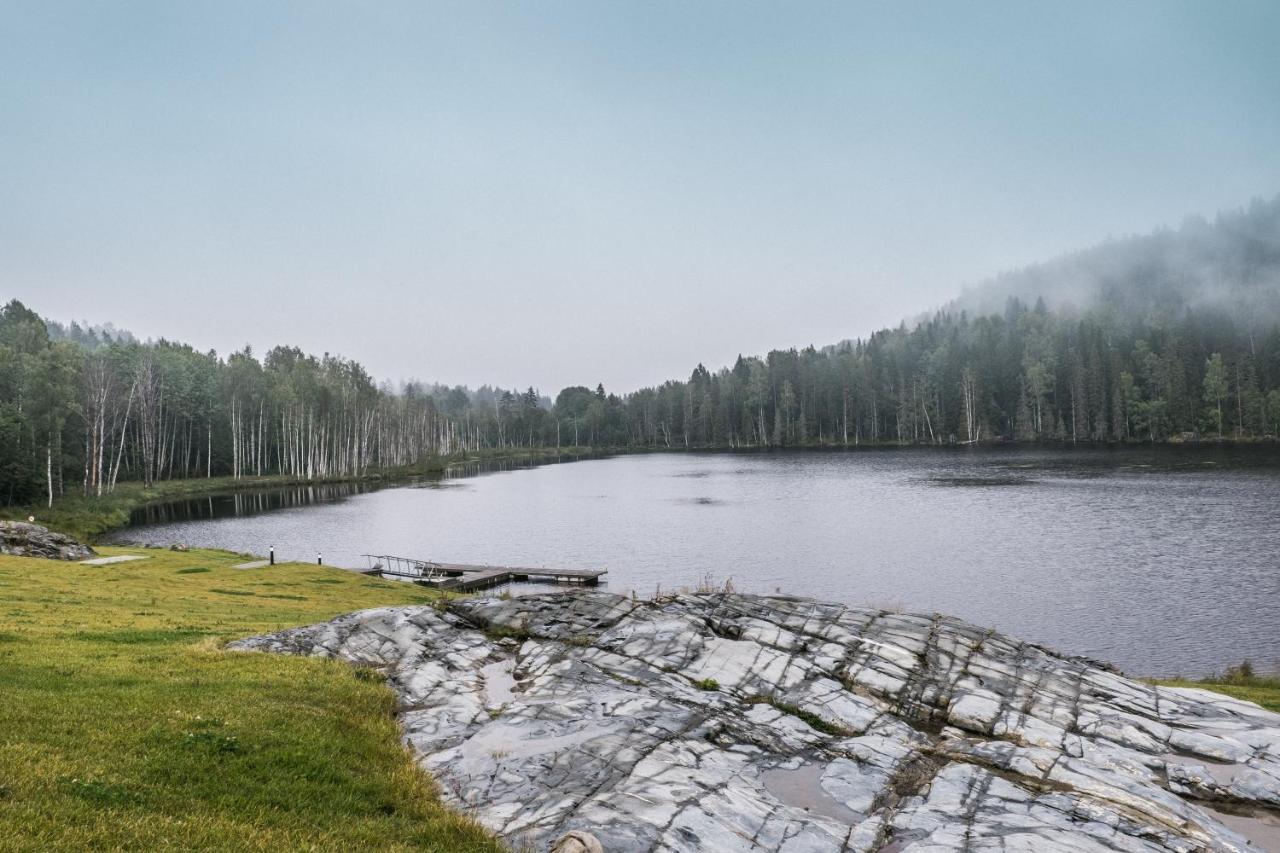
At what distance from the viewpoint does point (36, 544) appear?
46.2 metres

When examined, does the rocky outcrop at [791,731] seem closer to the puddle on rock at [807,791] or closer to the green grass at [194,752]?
the puddle on rock at [807,791]

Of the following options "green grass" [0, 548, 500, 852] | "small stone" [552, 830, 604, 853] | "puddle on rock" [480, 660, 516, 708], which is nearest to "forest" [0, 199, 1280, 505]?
"green grass" [0, 548, 500, 852]

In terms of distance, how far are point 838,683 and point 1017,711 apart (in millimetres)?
4489

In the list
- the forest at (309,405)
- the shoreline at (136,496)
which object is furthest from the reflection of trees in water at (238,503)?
the forest at (309,405)

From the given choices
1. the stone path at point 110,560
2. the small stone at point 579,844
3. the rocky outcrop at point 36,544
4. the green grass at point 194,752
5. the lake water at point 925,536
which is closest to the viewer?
the green grass at point 194,752

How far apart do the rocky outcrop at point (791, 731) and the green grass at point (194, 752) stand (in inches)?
50.1

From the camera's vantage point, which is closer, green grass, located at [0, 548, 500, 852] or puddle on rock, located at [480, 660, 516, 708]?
green grass, located at [0, 548, 500, 852]

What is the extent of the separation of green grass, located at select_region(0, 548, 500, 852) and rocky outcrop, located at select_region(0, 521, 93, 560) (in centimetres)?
3127

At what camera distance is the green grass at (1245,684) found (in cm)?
2191

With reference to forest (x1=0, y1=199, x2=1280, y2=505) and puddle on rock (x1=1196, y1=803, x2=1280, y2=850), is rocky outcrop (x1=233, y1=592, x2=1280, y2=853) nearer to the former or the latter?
puddle on rock (x1=1196, y1=803, x2=1280, y2=850)

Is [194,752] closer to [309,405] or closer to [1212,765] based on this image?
[1212,765]

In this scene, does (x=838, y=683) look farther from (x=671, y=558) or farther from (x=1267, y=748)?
(x=671, y=558)

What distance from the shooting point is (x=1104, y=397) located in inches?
6708

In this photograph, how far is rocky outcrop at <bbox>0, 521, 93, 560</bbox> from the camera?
4519 centimetres
